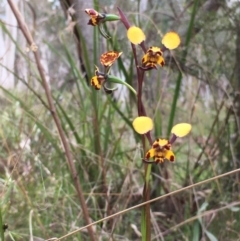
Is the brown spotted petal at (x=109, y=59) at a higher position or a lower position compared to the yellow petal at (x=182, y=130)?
higher

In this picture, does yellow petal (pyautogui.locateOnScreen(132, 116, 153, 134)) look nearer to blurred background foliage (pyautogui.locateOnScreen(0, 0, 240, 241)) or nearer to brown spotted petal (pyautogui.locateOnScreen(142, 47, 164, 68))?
brown spotted petal (pyautogui.locateOnScreen(142, 47, 164, 68))

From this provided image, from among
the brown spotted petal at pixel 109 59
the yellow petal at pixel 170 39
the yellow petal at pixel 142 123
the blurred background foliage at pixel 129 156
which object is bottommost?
the yellow petal at pixel 142 123

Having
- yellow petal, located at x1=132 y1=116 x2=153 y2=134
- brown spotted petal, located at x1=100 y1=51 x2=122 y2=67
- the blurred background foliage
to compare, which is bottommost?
yellow petal, located at x1=132 y1=116 x2=153 y2=134

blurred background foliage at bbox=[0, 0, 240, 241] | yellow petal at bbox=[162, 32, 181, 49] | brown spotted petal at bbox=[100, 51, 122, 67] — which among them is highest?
blurred background foliage at bbox=[0, 0, 240, 241]

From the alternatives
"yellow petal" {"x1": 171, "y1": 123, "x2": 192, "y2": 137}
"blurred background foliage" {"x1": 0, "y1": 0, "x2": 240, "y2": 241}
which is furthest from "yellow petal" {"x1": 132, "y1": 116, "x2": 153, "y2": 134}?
"blurred background foliage" {"x1": 0, "y1": 0, "x2": 240, "y2": 241}

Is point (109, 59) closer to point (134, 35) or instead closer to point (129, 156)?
point (134, 35)

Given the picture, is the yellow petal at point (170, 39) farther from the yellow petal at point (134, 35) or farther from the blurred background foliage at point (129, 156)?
the blurred background foliage at point (129, 156)

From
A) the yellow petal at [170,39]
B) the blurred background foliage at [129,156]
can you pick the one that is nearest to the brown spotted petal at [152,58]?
the yellow petal at [170,39]

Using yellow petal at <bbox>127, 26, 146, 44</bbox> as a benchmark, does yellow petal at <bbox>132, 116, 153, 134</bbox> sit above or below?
below

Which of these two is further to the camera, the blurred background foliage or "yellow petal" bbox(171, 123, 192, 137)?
the blurred background foliage

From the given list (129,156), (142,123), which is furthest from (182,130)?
(129,156)

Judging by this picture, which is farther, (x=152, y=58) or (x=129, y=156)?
(x=129, y=156)

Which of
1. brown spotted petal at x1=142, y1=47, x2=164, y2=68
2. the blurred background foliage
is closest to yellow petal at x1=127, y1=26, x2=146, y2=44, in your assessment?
brown spotted petal at x1=142, y1=47, x2=164, y2=68

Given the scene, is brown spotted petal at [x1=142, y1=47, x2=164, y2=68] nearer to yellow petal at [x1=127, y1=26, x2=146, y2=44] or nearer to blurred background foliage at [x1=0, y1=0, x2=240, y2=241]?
yellow petal at [x1=127, y1=26, x2=146, y2=44]
